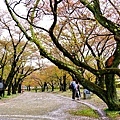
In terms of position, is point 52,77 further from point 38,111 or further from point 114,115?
point 114,115

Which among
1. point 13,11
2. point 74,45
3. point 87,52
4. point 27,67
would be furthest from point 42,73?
point 13,11

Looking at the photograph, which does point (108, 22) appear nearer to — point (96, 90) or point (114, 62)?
point (114, 62)

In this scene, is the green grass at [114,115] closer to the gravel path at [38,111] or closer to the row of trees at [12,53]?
the gravel path at [38,111]

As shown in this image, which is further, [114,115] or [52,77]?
[52,77]

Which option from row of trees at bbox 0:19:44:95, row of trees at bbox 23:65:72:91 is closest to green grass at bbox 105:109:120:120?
row of trees at bbox 0:19:44:95

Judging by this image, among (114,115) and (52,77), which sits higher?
(52,77)

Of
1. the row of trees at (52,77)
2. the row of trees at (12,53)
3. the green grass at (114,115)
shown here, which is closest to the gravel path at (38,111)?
the green grass at (114,115)

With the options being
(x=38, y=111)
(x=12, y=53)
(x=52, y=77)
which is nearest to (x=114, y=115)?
(x=38, y=111)

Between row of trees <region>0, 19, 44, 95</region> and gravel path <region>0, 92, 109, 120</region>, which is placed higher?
row of trees <region>0, 19, 44, 95</region>

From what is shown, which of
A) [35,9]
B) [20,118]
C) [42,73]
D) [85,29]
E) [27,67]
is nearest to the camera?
[20,118]

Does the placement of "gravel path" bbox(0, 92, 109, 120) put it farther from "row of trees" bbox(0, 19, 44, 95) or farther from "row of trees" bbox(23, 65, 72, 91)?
"row of trees" bbox(23, 65, 72, 91)

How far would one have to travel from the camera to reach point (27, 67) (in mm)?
56469

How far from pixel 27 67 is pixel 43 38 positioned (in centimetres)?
2456

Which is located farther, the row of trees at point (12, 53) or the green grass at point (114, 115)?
the row of trees at point (12, 53)
